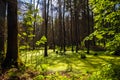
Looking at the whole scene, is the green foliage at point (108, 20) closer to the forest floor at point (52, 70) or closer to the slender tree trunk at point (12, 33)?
the forest floor at point (52, 70)

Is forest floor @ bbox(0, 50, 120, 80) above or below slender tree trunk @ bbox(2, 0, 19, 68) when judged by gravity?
below

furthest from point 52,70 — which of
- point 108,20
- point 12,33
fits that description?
point 108,20

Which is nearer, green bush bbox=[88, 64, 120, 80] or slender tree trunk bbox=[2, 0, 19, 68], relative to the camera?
green bush bbox=[88, 64, 120, 80]

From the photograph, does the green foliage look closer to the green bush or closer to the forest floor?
the green bush

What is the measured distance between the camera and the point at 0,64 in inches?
445

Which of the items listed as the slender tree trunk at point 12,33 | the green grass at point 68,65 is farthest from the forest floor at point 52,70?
the slender tree trunk at point 12,33

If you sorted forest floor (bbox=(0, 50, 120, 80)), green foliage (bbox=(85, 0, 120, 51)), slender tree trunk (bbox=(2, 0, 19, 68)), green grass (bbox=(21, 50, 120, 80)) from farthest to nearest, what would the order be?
green grass (bbox=(21, 50, 120, 80)) < slender tree trunk (bbox=(2, 0, 19, 68)) < forest floor (bbox=(0, 50, 120, 80)) < green foliage (bbox=(85, 0, 120, 51))

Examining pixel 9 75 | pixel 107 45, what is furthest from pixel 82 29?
pixel 107 45

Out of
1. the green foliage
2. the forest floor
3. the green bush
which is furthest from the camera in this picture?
the forest floor

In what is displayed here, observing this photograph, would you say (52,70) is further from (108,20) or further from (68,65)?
(108,20)

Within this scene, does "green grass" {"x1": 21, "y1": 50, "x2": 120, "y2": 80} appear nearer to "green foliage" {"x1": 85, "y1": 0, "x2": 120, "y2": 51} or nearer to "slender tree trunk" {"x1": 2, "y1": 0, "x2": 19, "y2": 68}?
"slender tree trunk" {"x1": 2, "y1": 0, "x2": 19, "y2": 68}

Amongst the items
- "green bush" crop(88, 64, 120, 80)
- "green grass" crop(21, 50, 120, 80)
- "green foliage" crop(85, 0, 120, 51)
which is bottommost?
"green grass" crop(21, 50, 120, 80)

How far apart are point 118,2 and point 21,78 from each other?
5.46 meters

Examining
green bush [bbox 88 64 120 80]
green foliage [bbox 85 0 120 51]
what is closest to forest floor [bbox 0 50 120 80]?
green bush [bbox 88 64 120 80]
